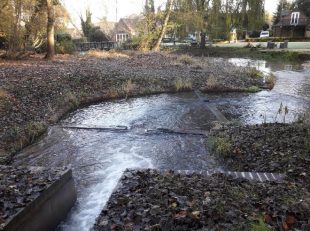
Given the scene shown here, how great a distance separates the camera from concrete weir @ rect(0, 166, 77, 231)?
3.89 meters

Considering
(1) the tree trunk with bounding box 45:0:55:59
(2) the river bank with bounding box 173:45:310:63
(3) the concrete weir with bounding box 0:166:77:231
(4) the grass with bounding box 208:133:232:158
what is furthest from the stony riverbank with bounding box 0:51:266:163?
(2) the river bank with bounding box 173:45:310:63

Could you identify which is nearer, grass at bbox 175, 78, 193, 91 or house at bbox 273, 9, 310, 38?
grass at bbox 175, 78, 193, 91

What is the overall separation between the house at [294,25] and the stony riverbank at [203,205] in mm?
56551

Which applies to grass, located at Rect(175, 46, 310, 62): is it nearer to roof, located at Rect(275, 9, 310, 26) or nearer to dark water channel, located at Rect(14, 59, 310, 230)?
dark water channel, located at Rect(14, 59, 310, 230)

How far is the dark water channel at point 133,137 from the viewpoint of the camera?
6.50m

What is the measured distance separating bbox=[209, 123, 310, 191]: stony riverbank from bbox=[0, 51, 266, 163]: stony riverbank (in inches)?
208

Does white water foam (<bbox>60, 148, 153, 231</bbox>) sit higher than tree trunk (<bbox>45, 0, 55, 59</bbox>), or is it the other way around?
tree trunk (<bbox>45, 0, 55, 59</bbox>)

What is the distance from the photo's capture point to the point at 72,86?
13734 millimetres

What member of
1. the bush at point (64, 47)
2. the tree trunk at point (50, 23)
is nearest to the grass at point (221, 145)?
the tree trunk at point (50, 23)

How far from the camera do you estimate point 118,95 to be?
46.3 feet

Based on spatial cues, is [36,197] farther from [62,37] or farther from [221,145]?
[62,37]

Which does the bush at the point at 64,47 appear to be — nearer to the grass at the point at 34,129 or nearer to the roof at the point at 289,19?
the grass at the point at 34,129

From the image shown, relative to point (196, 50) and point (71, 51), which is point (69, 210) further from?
point (196, 50)

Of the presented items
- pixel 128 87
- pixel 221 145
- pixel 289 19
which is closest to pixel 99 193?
pixel 221 145
